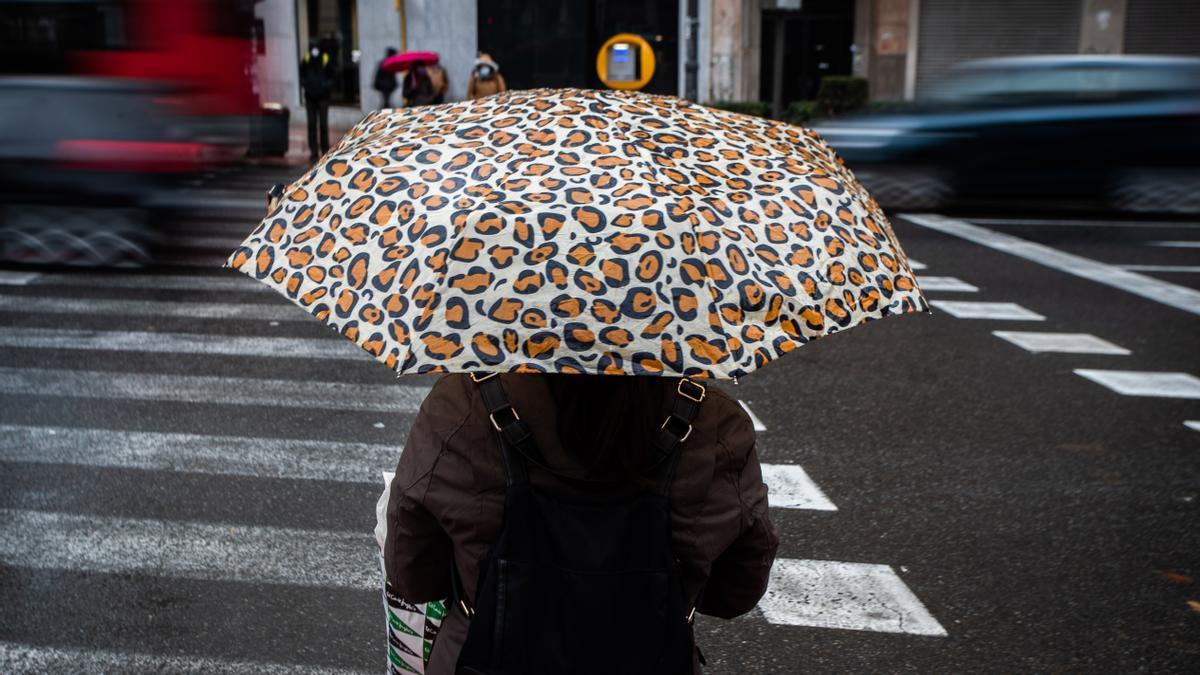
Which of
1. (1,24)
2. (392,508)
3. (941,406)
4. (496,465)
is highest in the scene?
(1,24)

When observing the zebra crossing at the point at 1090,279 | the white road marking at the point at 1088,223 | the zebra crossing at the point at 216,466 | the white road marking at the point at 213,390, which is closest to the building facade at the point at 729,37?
the white road marking at the point at 1088,223

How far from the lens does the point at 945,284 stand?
10188 millimetres

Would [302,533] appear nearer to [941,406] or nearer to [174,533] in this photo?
[174,533]

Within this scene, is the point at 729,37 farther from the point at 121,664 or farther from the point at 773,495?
the point at 121,664

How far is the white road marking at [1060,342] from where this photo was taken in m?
7.93

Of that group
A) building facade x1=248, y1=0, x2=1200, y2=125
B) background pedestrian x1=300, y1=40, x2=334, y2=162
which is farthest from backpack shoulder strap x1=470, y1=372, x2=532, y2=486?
building facade x1=248, y1=0, x2=1200, y2=125

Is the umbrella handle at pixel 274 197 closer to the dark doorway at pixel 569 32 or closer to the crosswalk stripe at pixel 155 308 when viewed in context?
the crosswalk stripe at pixel 155 308

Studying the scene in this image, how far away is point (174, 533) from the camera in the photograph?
467 centimetres

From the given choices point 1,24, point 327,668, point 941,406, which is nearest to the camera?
point 327,668

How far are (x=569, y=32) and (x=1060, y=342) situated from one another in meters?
21.3

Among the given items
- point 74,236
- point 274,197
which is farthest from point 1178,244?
point 274,197

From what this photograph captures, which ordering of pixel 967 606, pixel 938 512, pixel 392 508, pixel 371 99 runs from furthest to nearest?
1. pixel 371 99
2. pixel 938 512
3. pixel 967 606
4. pixel 392 508

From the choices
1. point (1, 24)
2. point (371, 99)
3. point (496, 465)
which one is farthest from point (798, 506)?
point (371, 99)

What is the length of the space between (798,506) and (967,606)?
3.36ft
